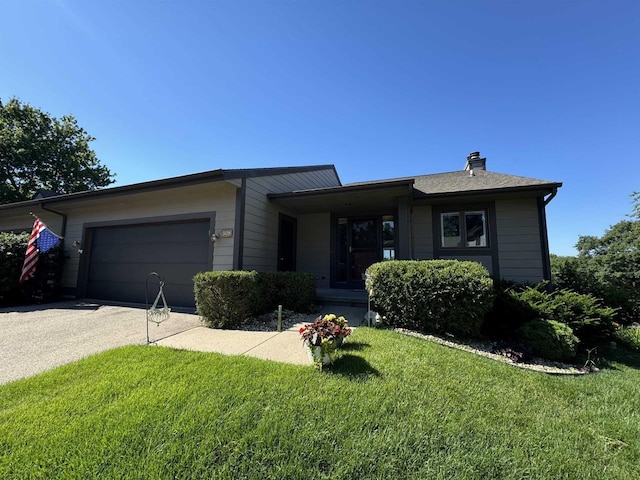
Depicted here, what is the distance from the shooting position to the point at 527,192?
248 inches

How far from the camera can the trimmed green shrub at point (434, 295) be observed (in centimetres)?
433

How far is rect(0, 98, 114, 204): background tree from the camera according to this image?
58.4 feet

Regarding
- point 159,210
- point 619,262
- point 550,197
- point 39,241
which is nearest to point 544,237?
point 550,197

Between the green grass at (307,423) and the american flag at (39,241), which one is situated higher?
the american flag at (39,241)

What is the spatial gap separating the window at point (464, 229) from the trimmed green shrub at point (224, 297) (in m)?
5.60

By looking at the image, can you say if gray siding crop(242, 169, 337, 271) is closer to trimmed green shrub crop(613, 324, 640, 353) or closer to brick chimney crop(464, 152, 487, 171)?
brick chimney crop(464, 152, 487, 171)

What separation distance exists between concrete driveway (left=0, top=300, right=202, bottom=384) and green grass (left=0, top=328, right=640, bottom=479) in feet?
2.40

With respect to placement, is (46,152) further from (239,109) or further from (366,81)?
(366,81)

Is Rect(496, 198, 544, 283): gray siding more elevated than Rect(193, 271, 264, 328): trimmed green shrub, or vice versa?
Rect(496, 198, 544, 283): gray siding

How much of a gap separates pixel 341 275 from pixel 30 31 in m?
11.3

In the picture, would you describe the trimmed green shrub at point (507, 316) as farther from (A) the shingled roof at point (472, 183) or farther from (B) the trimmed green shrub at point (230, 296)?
(B) the trimmed green shrub at point (230, 296)

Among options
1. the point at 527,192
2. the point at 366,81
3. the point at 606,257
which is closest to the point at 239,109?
the point at 366,81

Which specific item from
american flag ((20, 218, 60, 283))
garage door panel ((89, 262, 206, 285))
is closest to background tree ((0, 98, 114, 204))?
garage door panel ((89, 262, 206, 285))

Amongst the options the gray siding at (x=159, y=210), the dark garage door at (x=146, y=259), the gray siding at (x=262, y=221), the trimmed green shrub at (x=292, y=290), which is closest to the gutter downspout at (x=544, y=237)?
the trimmed green shrub at (x=292, y=290)
